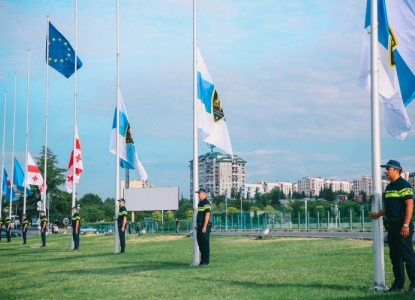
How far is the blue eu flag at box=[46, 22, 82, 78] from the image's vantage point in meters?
31.6

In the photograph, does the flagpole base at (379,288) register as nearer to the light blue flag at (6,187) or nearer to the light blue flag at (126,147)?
the light blue flag at (126,147)

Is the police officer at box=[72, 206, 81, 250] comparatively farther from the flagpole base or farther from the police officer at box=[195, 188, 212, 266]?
the flagpole base

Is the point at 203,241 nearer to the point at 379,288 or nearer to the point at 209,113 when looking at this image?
the point at 209,113

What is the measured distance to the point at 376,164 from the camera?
30.8ft

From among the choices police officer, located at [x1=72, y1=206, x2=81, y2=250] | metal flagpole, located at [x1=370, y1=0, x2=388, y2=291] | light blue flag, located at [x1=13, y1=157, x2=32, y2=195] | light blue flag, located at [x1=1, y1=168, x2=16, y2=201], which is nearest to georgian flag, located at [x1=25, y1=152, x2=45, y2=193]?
light blue flag, located at [x1=13, y1=157, x2=32, y2=195]

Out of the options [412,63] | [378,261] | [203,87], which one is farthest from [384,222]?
[203,87]

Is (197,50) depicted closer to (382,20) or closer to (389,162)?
(382,20)

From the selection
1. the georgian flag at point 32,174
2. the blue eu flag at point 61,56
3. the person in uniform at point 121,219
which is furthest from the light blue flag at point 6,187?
the person in uniform at point 121,219

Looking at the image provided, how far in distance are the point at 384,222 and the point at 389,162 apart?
3.54 feet

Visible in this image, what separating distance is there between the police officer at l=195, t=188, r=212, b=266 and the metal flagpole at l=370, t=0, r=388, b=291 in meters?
6.07

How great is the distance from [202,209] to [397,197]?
6968 mm

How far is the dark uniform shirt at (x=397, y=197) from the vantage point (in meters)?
8.57

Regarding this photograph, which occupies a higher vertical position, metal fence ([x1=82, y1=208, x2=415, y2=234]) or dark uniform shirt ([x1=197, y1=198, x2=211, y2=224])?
dark uniform shirt ([x1=197, y1=198, x2=211, y2=224])

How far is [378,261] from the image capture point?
8977 millimetres
